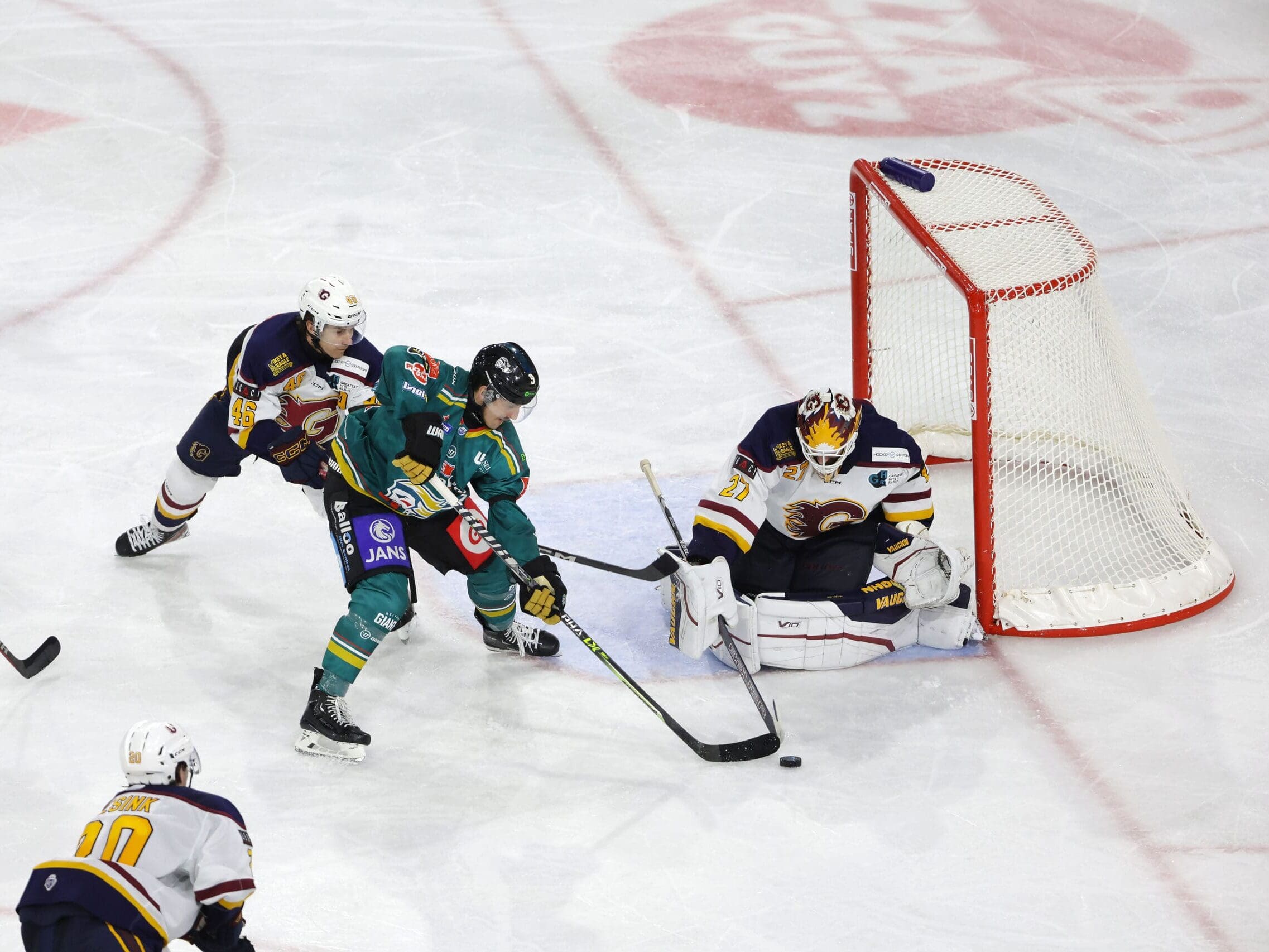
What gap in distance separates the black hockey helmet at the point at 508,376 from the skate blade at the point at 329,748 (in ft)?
2.94

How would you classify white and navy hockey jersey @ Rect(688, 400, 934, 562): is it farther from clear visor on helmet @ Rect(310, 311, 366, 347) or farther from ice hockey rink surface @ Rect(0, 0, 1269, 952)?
clear visor on helmet @ Rect(310, 311, 366, 347)

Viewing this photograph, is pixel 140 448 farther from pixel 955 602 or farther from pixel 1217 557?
pixel 1217 557

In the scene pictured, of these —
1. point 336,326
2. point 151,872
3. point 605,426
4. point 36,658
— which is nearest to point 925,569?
point 605,426

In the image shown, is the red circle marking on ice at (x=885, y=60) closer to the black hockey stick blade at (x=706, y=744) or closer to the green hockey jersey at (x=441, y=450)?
the green hockey jersey at (x=441, y=450)

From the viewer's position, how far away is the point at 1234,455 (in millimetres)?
5137

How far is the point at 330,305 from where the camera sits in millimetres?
3791

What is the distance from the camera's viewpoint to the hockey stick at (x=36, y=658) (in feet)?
12.6

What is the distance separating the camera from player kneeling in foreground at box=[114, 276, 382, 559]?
3854 millimetres

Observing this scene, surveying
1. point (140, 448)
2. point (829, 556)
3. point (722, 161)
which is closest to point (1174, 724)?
point (829, 556)

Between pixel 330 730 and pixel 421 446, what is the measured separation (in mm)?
722

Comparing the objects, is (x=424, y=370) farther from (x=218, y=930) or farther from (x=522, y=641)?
(x=218, y=930)

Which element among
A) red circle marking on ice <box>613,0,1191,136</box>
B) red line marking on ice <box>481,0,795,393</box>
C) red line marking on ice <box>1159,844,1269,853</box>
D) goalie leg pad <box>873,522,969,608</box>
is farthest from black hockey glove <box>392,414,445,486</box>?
red circle marking on ice <box>613,0,1191,136</box>

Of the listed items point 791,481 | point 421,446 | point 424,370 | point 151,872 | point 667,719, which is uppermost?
point 424,370

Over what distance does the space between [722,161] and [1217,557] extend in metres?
3.34
